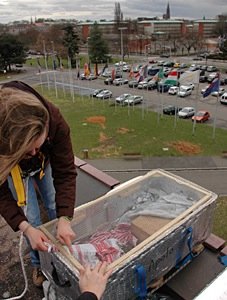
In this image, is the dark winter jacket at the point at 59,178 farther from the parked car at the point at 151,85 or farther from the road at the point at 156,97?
the parked car at the point at 151,85

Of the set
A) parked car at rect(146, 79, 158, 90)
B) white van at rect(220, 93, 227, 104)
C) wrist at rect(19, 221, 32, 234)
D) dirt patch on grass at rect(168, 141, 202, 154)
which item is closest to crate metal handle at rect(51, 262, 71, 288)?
wrist at rect(19, 221, 32, 234)

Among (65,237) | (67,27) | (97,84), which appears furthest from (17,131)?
(67,27)

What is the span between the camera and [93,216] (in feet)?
7.51

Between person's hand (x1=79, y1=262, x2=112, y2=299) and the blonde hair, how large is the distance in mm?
699

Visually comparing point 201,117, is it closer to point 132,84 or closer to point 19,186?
point 132,84

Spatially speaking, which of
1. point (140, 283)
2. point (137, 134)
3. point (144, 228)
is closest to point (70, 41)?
point (137, 134)

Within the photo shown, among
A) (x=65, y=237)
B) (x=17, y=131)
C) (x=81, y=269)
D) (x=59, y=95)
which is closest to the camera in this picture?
(x=17, y=131)

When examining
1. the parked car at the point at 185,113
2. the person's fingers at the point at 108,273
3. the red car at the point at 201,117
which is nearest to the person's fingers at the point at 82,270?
the person's fingers at the point at 108,273

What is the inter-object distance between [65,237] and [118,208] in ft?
2.45

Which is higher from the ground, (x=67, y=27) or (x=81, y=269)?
(x=67, y=27)

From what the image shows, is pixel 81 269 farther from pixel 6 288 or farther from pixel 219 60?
pixel 219 60

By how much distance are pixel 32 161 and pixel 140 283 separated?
0.98 m

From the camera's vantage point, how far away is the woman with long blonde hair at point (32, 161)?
1229 mm

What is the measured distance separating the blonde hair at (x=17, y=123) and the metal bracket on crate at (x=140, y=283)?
989 mm
